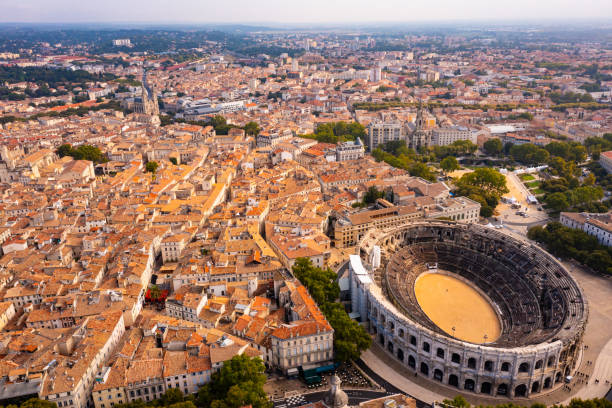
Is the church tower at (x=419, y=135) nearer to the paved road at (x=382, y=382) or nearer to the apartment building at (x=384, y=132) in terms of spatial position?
the apartment building at (x=384, y=132)

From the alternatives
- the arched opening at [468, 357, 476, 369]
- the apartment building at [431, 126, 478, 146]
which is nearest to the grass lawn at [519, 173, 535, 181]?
the apartment building at [431, 126, 478, 146]

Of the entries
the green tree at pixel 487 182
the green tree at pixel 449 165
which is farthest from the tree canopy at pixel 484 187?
the green tree at pixel 449 165


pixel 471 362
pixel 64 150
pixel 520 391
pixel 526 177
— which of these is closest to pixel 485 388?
pixel 471 362

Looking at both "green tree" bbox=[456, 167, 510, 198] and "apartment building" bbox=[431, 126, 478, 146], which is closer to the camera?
"green tree" bbox=[456, 167, 510, 198]

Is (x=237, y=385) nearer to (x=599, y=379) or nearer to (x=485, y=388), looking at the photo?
(x=485, y=388)

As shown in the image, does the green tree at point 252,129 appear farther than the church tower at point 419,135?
Yes

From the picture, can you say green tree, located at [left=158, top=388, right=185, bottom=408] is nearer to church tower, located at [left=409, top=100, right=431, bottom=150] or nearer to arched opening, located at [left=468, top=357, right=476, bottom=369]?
arched opening, located at [left=468, top=357, right=476, bottom=369]

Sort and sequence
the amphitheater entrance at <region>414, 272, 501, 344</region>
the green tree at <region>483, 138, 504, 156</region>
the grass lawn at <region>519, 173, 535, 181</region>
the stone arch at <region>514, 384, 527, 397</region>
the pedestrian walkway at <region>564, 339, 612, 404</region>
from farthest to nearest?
the green tree at <region>483, 138, 504, 156</region> → the grass lawn at <region>519, 173, 535, 181</region> → the amphitheater entrance at <region>414, 272, 501, 344</region> → the stone arch at <region>514, 384, 527, 397</region> → the pedestrian walkway at <region>564, 339, 612, 404</region>
